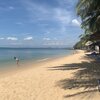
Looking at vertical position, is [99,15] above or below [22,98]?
above

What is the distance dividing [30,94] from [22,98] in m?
0.66

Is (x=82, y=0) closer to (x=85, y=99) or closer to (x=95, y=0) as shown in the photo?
(x=95, y=0)

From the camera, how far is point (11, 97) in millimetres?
10164

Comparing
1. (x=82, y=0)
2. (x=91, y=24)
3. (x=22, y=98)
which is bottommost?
(x=22, y=98)

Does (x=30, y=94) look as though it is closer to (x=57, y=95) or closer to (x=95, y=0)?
(x=57, y=95)

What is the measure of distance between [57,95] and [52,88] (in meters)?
1.45

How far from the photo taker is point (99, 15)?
17359 mm

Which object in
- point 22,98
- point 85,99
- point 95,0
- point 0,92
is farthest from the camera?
point 95,0

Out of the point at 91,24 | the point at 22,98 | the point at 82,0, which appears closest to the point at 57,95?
the point at 22,98

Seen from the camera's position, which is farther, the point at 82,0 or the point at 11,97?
the point at 82,0

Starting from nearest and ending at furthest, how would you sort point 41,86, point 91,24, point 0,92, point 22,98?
point 22,98
point 0,92
point 41,86
point 91,24

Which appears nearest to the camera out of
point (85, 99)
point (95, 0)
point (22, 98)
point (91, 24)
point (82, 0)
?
point (85, 99)

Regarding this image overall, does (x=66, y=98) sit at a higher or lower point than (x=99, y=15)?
lower

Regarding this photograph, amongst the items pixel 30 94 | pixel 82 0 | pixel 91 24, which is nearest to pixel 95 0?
pixel 82 0
